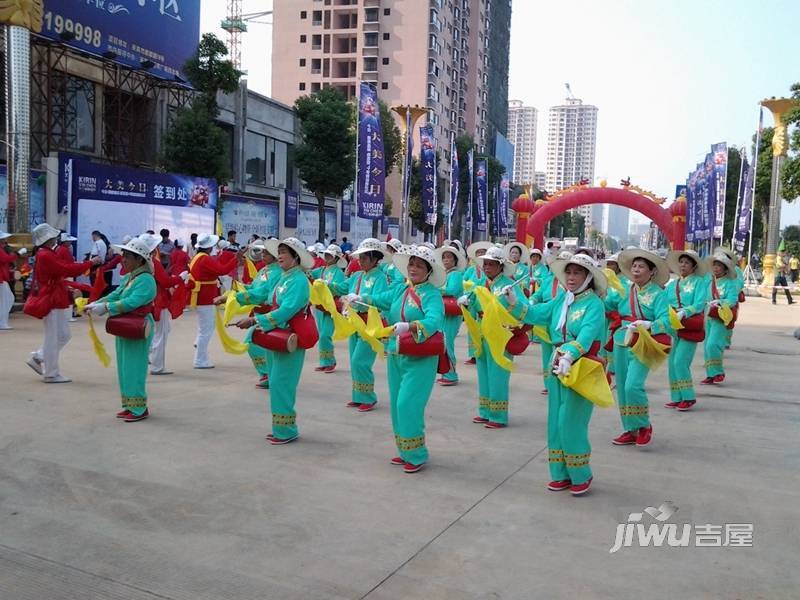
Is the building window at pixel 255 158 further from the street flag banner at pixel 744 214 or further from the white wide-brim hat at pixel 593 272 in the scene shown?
the white wide-brim hat at pixel 593 272

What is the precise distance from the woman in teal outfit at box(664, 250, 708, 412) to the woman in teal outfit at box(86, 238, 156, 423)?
16.1ft

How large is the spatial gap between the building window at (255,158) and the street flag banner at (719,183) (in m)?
18.1

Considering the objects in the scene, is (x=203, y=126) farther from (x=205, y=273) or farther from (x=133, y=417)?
(x=133, y=417)

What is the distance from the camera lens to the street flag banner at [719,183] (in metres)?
23.9

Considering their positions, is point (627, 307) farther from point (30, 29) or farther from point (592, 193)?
point (592, 193)

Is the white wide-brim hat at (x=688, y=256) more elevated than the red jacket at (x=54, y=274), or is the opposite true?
the white wide-brim hat at (x=688, y=256)

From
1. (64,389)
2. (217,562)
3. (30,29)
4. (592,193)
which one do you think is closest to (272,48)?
(592,193)

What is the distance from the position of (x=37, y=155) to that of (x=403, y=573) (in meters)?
21.2

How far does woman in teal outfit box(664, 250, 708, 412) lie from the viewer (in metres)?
7.46

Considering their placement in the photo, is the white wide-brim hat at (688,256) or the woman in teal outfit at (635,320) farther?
the white wide-brim hat at (688,256)

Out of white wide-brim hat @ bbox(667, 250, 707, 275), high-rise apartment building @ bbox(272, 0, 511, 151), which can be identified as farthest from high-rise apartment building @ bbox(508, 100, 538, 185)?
white wide-brim hat @ bbox(667, 250, 707, 275)

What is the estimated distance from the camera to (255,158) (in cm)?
3216

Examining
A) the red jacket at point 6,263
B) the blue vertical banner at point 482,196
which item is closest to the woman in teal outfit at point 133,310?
the red jacket at point 6,263

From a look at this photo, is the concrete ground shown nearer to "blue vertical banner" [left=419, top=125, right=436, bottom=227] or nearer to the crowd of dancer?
Result: the crowd of dancer
